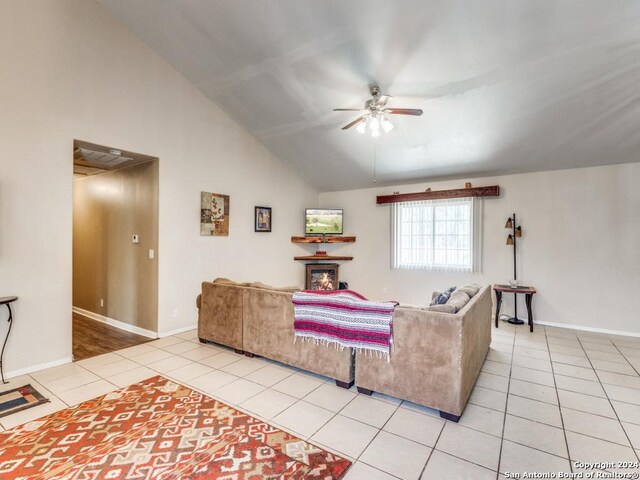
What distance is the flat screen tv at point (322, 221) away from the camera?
23.0ft

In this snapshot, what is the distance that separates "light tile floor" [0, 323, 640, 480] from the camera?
1.99 m

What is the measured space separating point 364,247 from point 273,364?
401 centimetres

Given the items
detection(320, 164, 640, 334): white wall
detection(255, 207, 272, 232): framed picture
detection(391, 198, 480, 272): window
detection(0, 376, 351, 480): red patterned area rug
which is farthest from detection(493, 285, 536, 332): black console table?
detection(255, 207, 272, 232): framed picture

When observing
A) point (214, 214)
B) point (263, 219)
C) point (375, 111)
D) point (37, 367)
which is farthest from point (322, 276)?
point (37, 367)

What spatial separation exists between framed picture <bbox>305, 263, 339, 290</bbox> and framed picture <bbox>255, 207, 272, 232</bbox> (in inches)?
57.9

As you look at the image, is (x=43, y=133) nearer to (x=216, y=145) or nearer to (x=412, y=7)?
(x=216, y=145)

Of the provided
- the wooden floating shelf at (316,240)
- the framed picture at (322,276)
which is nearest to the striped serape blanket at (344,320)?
the wooden floating shelf at (316,240)

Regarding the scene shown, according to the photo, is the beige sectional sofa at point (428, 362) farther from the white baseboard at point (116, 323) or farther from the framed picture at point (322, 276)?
the framed picture at point (322, 276)

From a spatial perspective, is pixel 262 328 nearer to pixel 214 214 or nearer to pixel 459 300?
pixel 459 300

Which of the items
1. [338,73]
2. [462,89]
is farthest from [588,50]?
[338,73]

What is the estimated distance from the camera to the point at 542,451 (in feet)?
6.71

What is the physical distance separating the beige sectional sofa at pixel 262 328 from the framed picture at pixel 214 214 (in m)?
1.25

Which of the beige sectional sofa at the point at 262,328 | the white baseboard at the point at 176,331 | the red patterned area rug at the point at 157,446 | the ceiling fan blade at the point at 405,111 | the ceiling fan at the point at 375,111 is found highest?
the ceiling fan at the point at 375,111

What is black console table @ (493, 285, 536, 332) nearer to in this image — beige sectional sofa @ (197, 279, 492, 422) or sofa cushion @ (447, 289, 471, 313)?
beige sectional sofa @ (197, 279, 492, 422)
